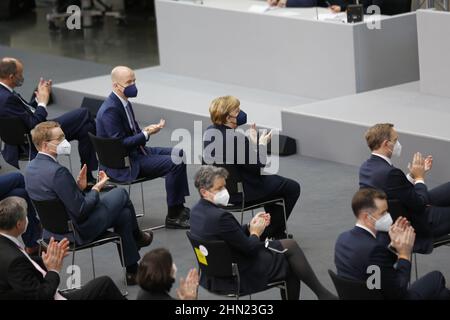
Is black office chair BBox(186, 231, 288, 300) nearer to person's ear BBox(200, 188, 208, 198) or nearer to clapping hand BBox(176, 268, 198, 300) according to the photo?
person's ear BBox(200, 188, 208, 198)

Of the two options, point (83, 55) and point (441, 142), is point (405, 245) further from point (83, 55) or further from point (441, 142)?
point (83, 55)

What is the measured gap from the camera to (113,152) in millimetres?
8750

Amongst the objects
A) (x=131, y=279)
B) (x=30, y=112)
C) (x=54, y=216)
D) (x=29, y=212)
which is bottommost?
(x=131, y=279)

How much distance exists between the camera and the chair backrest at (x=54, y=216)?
7336mm

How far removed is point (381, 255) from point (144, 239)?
2744 millimetres

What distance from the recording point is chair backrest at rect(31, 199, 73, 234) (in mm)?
7336

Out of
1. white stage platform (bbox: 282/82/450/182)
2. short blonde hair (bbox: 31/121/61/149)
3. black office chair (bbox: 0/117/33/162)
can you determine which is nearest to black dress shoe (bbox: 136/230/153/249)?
short blonde hair (bbox: 31/121/61/149)

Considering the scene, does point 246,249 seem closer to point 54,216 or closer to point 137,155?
point 54,216

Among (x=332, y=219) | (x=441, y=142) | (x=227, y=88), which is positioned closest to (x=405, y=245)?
(x=332, y=219)

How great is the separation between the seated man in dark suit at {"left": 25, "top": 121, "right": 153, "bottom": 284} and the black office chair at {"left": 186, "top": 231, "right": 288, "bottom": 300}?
1.06m

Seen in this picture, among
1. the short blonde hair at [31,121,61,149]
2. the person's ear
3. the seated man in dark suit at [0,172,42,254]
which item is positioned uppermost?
the short blonde hair at [31,121,61,149]

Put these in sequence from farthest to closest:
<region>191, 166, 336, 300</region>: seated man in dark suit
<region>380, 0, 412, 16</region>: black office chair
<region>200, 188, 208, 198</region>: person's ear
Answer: <region>380, 0, 412, 16</region>: black office chair
<region>200, 188, 208, 198</region>: person's ear
<region>191, 166, 336, 300</region>: seated man in dark suit

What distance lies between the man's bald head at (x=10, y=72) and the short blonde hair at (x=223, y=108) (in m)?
2.28

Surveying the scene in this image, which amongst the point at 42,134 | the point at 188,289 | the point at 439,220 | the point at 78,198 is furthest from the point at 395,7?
the point at 188,289
